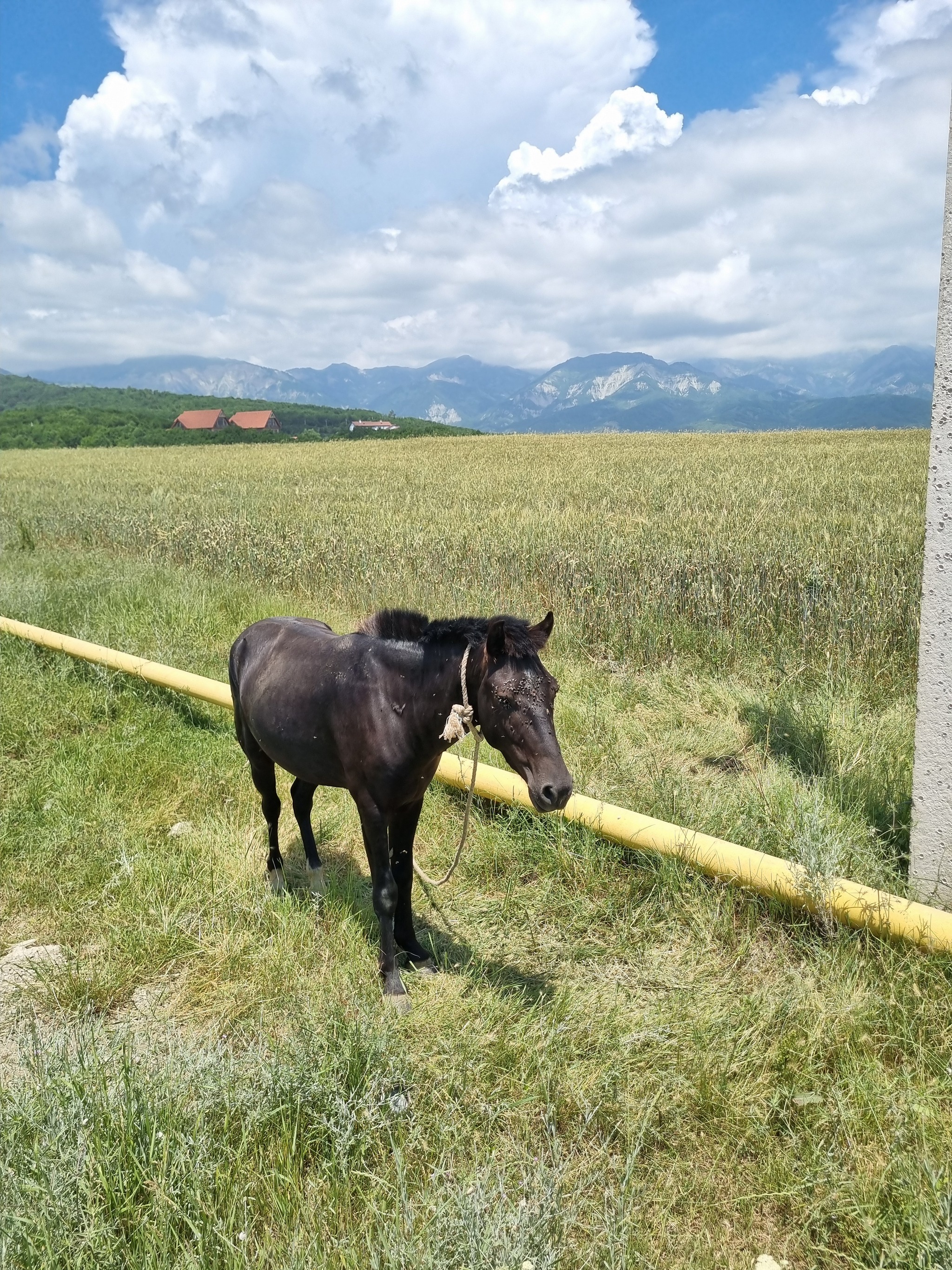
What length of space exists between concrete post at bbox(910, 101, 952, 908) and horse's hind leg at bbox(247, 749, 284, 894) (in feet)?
10.6

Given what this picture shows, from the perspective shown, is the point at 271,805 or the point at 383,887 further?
the point at 271,805

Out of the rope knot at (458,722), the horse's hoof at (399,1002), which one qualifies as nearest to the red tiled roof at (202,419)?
the horse's hoof at (399,1002)

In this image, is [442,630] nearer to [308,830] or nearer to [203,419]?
[308,830]

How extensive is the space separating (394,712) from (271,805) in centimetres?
156

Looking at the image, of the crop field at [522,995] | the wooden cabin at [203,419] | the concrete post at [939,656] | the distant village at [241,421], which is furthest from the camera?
the distant village at [241,421]

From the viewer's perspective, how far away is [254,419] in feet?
402

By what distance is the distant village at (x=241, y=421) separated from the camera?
4311 inches

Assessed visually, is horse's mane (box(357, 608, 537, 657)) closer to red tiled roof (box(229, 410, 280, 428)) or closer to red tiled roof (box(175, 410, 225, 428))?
red tiled roof (box(175, 410, 225, 428))

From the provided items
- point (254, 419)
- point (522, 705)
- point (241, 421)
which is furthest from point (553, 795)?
point (241, 421)

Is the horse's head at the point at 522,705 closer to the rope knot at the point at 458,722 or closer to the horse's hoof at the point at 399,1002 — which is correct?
the rope knot at the point at 458,722

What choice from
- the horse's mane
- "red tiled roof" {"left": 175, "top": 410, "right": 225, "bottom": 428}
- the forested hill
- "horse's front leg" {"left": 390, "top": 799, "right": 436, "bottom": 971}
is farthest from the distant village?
"horse's front leg" {"left": 390, "top": 799, "right": 436, "bottom": 971}

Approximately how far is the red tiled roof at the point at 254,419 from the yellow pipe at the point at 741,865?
124m

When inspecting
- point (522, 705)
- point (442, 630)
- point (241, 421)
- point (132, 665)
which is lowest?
point (132, 665)

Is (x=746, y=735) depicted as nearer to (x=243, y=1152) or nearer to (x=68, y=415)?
(x=243, y=1152)
